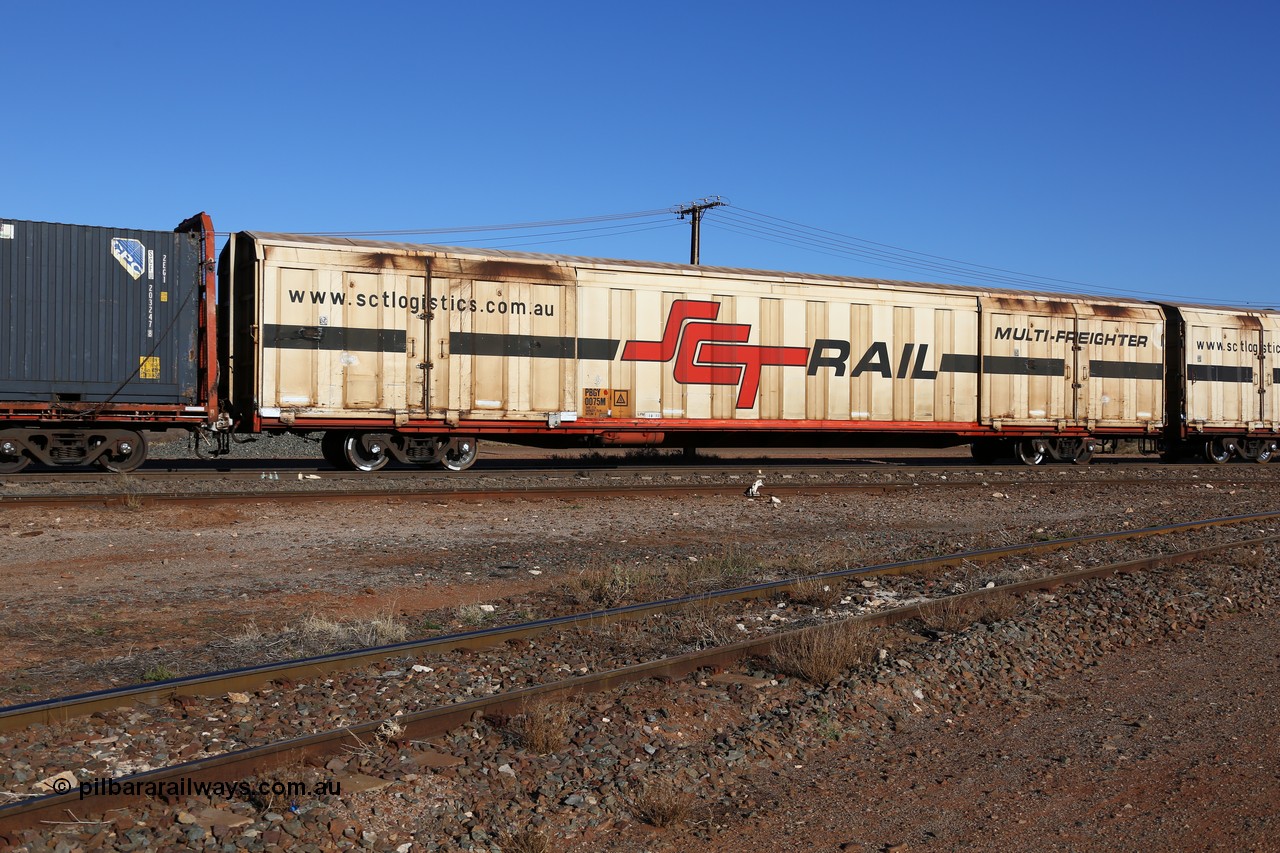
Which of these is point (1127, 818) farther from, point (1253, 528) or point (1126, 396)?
point (1126, 396)

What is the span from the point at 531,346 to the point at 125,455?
6432 mm

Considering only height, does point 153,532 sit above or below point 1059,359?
below

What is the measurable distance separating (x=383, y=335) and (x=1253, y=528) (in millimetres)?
12650

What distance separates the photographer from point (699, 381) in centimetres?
1805

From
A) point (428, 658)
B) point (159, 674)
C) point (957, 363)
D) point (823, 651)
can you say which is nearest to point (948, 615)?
point (823, 651)

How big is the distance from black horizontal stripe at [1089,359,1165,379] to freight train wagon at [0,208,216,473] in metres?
17.6

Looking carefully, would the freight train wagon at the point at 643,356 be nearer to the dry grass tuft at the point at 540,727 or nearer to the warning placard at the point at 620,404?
the warning placard at the point at 620,404

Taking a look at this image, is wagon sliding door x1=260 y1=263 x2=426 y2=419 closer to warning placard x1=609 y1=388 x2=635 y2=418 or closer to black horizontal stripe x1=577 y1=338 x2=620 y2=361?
black horizontal stripe x1=577 y1=338 x2=620 y2=361

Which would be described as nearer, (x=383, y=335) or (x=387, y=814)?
(x=387, y=814)

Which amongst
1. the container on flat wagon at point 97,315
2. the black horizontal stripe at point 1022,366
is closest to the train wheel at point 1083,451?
the black horizontal stripe at point 1022,366

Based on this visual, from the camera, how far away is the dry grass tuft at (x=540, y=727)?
4809mm

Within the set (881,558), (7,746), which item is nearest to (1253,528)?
(881,558)

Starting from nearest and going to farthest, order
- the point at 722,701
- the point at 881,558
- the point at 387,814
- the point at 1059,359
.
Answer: the point at 387,814 → the point at 722,701 → the point at 881,558 → the point at 1059,359

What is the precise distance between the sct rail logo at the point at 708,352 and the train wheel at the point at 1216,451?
40.5ft
